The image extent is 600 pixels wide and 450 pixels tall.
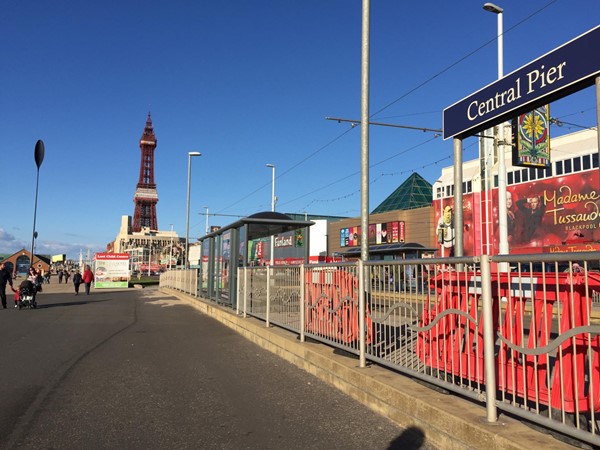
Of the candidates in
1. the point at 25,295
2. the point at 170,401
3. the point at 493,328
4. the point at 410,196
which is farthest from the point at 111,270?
the point at 493,328

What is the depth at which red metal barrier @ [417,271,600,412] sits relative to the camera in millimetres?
3168

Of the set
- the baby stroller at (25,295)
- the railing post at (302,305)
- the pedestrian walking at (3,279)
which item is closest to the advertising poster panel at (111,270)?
the pedestrian walking at (3,279)

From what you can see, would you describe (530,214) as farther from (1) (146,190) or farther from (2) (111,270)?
(1) (146,190)

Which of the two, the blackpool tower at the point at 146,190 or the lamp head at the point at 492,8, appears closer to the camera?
the lamp head at the point at 492,8

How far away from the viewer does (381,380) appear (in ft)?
16.1

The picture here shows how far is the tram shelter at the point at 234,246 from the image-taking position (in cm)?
1257

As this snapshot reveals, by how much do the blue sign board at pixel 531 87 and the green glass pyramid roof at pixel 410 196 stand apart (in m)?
50.3

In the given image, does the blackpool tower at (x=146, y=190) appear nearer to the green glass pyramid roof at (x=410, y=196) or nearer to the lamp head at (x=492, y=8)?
the green glass pyramid roof at (x=410, y=196)

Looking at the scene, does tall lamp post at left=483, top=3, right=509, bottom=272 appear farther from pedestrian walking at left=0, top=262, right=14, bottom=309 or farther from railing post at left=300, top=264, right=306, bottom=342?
pedestrian walking at left=0, top=262, right=14, bottom=309

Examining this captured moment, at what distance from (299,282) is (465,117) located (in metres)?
3.48

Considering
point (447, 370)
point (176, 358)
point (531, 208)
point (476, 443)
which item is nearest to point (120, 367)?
point (176, 358)

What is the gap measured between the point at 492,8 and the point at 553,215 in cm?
1795

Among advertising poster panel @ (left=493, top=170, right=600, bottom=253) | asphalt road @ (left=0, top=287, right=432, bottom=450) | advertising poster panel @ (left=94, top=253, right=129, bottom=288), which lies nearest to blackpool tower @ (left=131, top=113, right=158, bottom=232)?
advertising poster panel @ (left=94, top=253, right=129, bottom=288)

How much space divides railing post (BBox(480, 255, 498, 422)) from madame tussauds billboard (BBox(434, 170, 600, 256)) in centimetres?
2441
